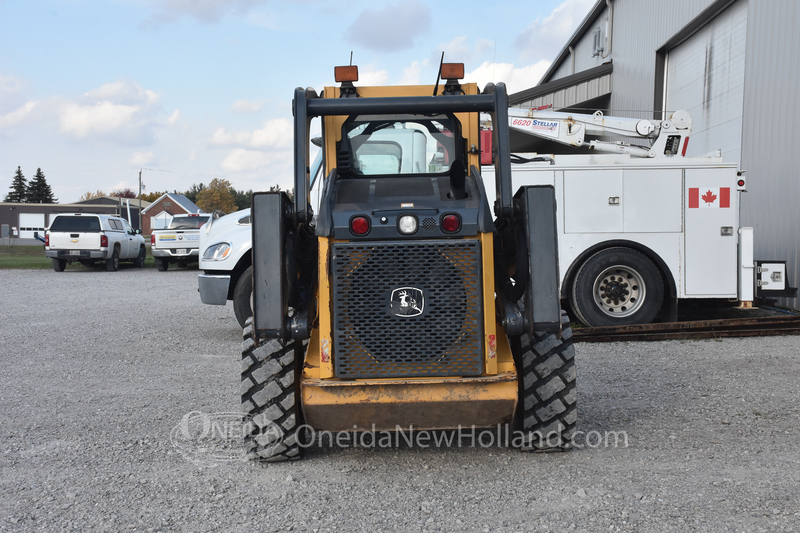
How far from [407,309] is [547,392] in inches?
43.5

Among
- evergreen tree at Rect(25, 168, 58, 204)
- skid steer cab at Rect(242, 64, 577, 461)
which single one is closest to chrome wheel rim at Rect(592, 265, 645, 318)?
skid steer cab at Rect(242, 64, 577, 461)

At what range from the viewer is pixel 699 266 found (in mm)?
9203

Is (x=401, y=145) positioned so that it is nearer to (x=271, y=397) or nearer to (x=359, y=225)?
(x=359, y=225)

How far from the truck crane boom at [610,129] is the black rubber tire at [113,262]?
1762 cm

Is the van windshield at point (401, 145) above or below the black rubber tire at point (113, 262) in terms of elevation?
above

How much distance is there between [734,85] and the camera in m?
13.4

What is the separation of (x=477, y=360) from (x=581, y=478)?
91cm

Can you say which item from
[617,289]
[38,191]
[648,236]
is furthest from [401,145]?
[38,191]

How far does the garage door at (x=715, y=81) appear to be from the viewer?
1325 centimetres

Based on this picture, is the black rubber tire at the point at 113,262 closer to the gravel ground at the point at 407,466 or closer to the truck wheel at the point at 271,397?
the gravel ground at the point at 407,466

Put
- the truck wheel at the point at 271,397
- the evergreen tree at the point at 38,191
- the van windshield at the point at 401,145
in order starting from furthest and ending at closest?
1. the evergreen tree at the point at 38,191
2. the van windshield at the point at 401,145
3. the truck wheel at the point at 271,397

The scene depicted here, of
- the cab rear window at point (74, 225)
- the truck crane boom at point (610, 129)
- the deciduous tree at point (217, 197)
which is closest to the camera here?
the truck crane boom at point (610, 129)

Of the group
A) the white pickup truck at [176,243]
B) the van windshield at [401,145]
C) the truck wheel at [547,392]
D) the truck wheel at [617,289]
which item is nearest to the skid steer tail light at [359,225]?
the van windshield at [401,145]

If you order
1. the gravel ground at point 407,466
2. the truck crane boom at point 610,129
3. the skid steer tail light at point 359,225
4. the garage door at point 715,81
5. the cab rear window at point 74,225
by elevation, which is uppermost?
the garage door at point 715,81
